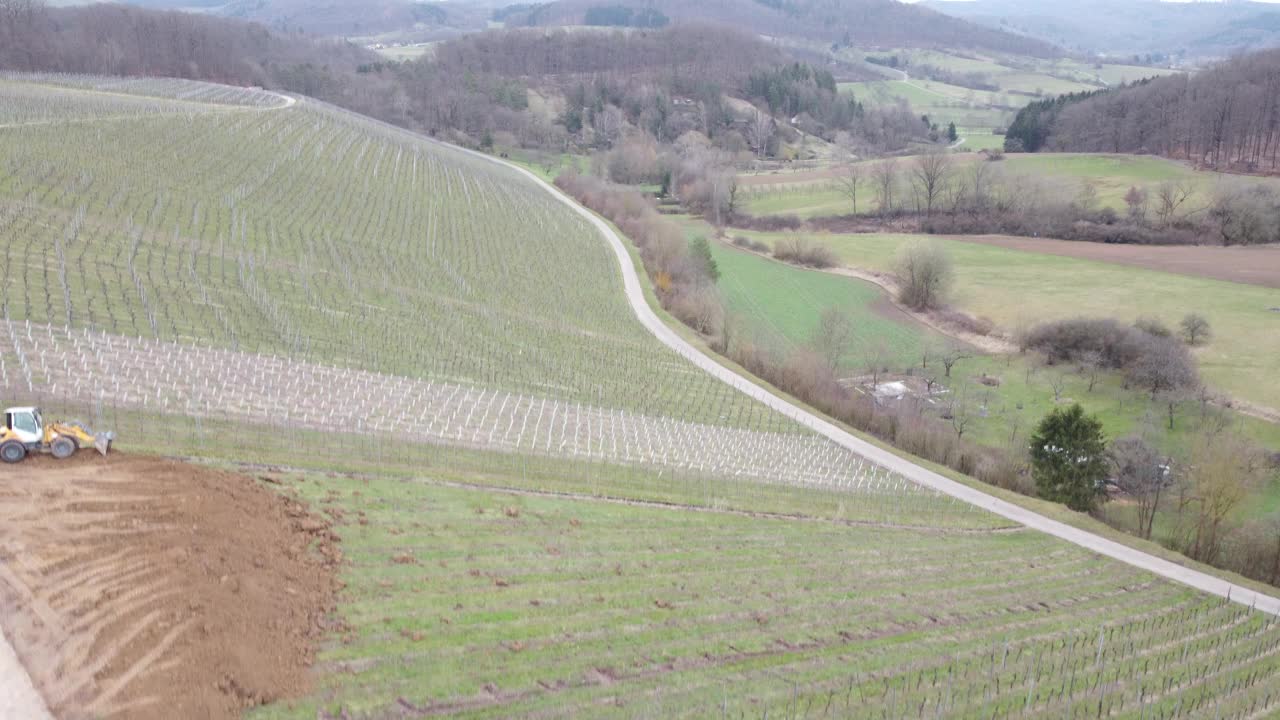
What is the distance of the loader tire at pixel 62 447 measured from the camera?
69.6 feet

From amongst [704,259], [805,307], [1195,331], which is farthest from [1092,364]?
[704,259]

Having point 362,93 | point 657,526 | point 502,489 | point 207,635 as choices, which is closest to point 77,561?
point 207,635

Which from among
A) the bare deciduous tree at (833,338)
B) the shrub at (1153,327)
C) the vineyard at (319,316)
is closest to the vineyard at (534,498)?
the vineyard at (319,316)

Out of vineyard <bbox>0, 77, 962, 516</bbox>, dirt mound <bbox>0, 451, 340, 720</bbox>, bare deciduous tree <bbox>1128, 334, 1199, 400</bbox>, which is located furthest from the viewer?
bare deciduous tree <bbox>1128, 334, 1199, 400</bbox>

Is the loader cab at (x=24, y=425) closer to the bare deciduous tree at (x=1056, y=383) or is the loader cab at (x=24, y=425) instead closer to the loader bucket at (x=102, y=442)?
the loader bucket at (x=102, y=442)

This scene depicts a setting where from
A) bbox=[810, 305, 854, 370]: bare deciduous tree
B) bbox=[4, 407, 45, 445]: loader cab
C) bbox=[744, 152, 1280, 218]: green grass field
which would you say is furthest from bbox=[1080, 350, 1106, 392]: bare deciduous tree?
bbox=[4, 407, 45, 445]: loader cab

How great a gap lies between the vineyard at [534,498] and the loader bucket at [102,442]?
1711mm

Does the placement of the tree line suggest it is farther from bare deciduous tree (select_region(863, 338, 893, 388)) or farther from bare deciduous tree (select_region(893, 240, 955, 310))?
bare deciduous tree (select_region(863, 338, 893, 388))

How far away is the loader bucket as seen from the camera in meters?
21.8

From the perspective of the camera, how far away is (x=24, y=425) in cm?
2097

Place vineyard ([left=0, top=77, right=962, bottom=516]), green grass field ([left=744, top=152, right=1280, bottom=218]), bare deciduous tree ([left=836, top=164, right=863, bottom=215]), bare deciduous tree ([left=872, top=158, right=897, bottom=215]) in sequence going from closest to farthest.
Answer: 1. vineyard ([left=0, top=77, right=962, bottom=516])
2. green grass field ([left=744, top=152, right=1280, bottom=218])
3. bare deciduous tree ([left=872, top=158, right=897, bottom=215])
4. bare deciduous tree ([left=836, top=164, right=863, bottom=215])

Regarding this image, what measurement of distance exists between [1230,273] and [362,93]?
126541mm

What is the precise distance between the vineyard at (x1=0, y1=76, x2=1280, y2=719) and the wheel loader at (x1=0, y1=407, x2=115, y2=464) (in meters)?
2.11

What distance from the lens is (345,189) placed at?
72062mm
